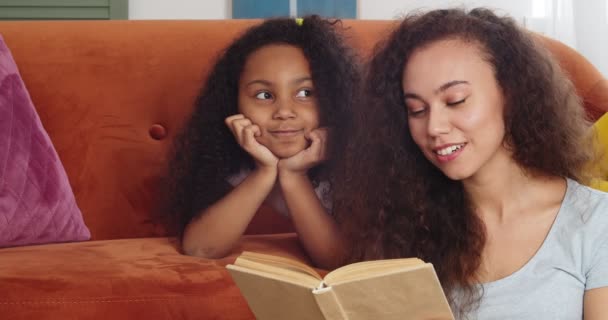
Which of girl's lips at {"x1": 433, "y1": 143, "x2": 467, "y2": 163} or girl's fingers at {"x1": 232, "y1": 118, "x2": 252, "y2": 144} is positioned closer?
girl's lips at {"x1": 433, "y1": 143, "x2": 467, "y2": 163}

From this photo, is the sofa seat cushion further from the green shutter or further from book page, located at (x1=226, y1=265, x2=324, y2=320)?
the green shutter

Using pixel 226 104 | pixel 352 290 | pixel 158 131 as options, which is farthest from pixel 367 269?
pixel 158 131

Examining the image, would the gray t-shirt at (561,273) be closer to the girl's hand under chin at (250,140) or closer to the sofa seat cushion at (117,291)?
the sofa seat cushion at (117,291)

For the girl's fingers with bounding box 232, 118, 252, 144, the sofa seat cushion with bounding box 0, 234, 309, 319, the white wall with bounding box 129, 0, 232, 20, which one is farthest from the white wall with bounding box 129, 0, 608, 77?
the sofa seat cushion with bounding box 0, 234, 309, 319

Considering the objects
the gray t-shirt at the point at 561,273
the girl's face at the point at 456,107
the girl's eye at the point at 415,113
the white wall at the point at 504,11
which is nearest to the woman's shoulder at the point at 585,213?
the gray t-shirt at the point at 561,273

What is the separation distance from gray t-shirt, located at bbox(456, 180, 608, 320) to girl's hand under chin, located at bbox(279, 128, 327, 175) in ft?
1.80

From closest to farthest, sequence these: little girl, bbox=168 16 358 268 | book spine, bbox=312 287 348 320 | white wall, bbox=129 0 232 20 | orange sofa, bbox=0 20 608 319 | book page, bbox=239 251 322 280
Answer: book spine, bbox=312 287 348 320 < book page, bbox=239 251 322 280 < little girl, bbox=168 16 358 268 < orange sofa, bbox=0 20 608 319 < white wall, bbox=129 0 232 20

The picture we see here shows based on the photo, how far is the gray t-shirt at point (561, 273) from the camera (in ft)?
4.45

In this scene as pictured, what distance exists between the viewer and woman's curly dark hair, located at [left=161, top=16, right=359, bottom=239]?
6.41 feet

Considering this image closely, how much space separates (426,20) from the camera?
5.03 feet

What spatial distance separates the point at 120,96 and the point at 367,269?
1.24m

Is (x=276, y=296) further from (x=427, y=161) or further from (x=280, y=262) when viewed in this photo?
(x=427, y=161)

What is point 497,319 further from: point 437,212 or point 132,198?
point 132,198

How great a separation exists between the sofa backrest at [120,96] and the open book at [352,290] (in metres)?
0.99
